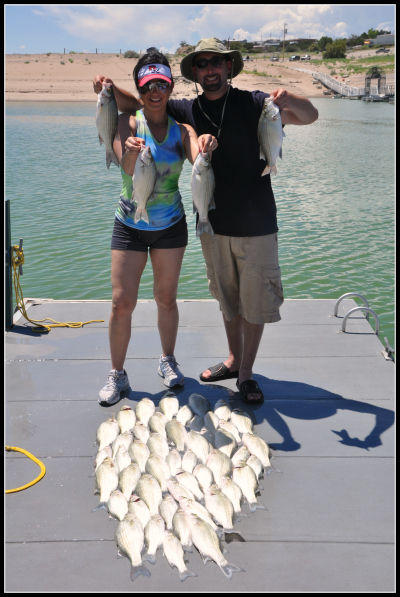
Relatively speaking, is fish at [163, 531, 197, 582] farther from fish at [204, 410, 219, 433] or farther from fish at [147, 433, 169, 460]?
fish at [204, 410, 219, 433]

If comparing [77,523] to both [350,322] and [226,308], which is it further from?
[350,322]

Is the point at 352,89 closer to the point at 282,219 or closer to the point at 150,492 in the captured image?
the point at 282,219

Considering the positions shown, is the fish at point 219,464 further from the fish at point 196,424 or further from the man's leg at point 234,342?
the man's leg at point 234,342

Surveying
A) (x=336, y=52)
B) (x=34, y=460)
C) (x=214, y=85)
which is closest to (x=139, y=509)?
(x=34, y=460)

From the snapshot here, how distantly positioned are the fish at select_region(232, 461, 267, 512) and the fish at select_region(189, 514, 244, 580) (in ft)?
1.14

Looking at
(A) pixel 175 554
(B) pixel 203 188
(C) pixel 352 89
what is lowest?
(A) pixel 175 554

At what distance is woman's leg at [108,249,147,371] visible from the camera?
366 cm

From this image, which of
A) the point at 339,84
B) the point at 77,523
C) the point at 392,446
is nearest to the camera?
the point at 77,523

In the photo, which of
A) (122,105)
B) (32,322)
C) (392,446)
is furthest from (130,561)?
(32,322)


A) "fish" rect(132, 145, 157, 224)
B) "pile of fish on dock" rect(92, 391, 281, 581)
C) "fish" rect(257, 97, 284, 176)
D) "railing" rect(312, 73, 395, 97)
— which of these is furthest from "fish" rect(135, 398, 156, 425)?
"railing" rect(312, 73, 395, 97)

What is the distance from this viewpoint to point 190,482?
2.97 meters

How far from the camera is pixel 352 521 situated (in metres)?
2.79

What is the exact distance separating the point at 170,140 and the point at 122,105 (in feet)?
1.33

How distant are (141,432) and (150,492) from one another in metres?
0.60
